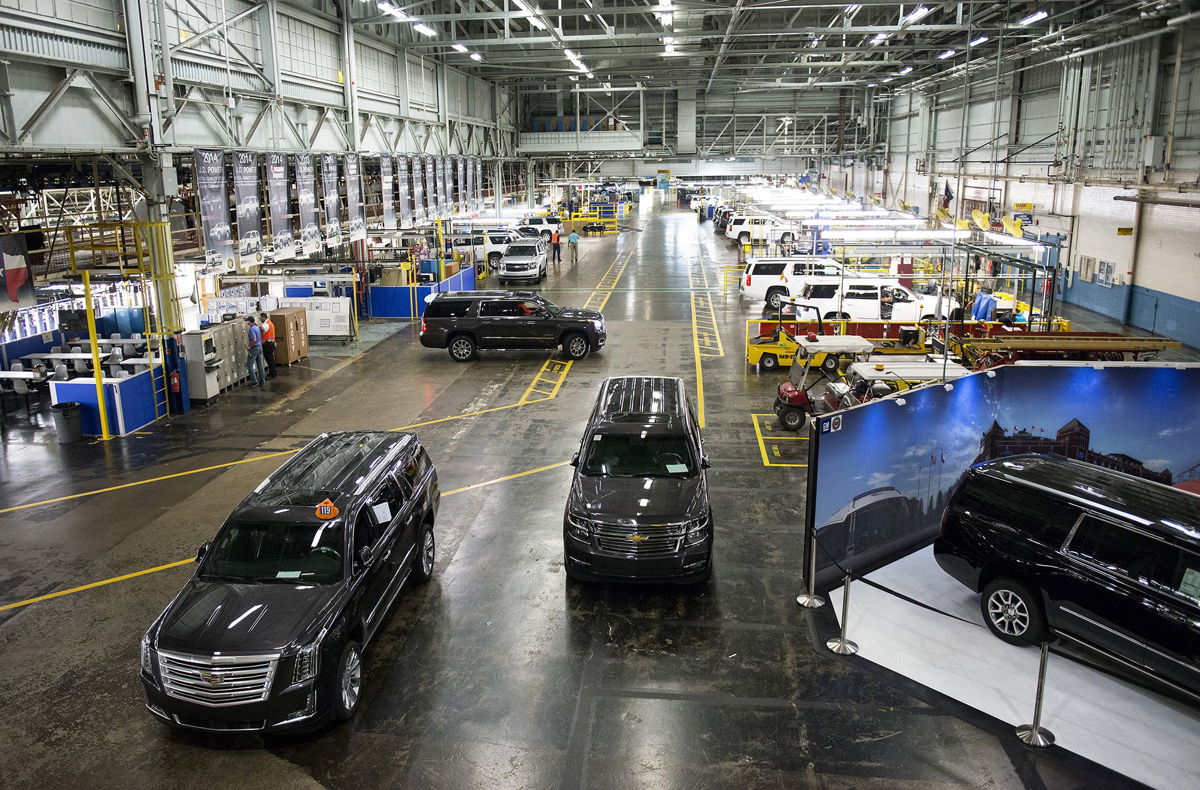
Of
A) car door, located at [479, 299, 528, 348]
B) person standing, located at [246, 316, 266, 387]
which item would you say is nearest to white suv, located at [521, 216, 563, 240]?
car door, located at [479, 299, 528, 348]

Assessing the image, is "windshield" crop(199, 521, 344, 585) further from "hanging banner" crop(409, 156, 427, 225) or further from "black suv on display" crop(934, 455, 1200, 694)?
"hanging banner" crop(409, 156, 427, 225)

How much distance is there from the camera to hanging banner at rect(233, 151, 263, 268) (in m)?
20.6

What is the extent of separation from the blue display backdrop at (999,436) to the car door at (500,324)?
43.0ft

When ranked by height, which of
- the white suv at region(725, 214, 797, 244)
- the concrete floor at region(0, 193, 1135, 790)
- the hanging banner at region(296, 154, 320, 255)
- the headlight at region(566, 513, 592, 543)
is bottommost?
the concrete floor at region(0, 193, 1135, 790)

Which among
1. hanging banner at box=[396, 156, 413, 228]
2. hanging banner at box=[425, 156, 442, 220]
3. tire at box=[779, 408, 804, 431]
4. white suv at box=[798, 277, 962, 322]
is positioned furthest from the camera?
hanging banner at box=[425, 156, 442, 220]

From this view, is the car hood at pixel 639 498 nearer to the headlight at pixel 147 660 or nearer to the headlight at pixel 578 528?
the headlight at pixel 578 528

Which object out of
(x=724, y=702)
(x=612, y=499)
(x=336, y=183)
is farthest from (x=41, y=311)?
(x=724, y=702)

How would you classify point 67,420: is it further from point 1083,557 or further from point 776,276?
point 776,276

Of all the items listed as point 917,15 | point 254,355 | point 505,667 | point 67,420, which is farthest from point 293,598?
point 917,15

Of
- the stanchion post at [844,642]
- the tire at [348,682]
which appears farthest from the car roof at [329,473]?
the stanchion post at [844,642]

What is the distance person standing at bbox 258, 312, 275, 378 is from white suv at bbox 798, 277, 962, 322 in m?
14.5

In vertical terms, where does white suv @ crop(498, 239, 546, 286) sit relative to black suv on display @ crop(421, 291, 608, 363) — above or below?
above

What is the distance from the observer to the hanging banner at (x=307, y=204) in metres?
24.3

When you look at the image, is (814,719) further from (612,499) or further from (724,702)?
(612,499)
